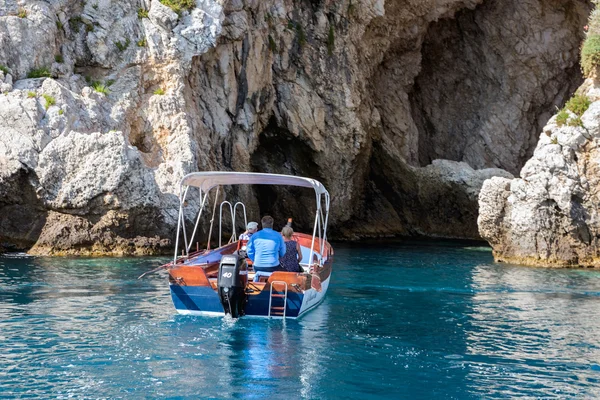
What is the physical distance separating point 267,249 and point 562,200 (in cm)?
1202

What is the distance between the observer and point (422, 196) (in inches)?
1441

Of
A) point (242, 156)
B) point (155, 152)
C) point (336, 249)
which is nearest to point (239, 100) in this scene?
point (242, 156)

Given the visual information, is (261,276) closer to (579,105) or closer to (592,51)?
(579,105)

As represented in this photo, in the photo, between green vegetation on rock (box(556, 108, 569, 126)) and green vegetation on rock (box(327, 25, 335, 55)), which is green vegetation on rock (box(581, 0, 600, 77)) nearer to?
green vegetation on rock (box(556, 108, 569, 126))

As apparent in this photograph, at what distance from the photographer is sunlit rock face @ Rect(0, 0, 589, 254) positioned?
77.6ft

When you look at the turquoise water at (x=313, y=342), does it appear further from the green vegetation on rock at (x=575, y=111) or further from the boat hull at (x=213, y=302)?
the green vegetation on rock at (x=575, y=111)

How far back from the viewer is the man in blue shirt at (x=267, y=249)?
49.0ft

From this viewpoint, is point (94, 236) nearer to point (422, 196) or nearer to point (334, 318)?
point (334, 318)

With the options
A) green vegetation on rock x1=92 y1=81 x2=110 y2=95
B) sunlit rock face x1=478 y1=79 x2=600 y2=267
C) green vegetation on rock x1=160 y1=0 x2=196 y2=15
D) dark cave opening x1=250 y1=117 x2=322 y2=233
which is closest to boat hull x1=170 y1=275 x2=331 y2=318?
sunlit rock face x1=478 y1=79 x2=600 y2=267

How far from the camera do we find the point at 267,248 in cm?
1492

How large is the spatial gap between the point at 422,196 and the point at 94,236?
17938 millimetres

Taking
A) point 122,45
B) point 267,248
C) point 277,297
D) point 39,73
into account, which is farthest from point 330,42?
point 277,297

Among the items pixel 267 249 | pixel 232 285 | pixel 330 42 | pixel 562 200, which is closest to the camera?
pixel 232 285

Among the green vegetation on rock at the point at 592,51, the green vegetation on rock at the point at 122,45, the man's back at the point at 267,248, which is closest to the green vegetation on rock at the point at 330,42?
the green vegetation on rock at the point at 122,45
